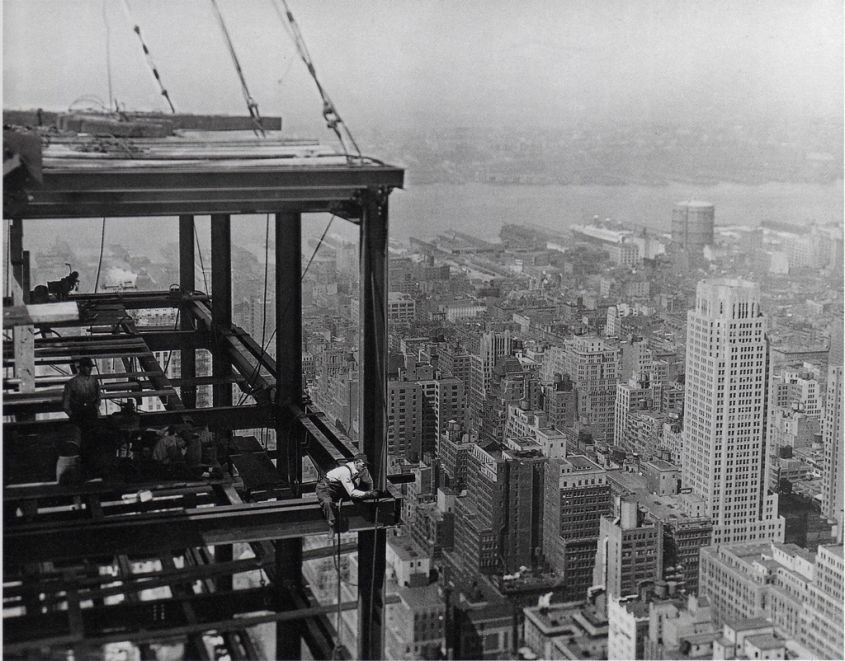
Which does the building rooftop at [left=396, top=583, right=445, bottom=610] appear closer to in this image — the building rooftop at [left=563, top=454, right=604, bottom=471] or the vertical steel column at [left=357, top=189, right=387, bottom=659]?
the building rooftop at [left=563, top=454, right=604, bottom=471]

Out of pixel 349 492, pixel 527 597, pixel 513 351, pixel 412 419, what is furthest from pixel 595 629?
pixel 349 492

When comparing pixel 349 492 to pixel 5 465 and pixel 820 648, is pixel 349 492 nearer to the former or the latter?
pixel 5 465

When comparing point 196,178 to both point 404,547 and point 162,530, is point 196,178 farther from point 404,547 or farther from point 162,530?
point 404,547

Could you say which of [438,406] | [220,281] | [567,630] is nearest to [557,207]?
[438,406]

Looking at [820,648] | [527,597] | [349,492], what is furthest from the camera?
[527,597]

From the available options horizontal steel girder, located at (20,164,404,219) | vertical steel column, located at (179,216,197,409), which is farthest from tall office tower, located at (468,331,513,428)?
horizontal steel girder, located at (20,164,404,219)
